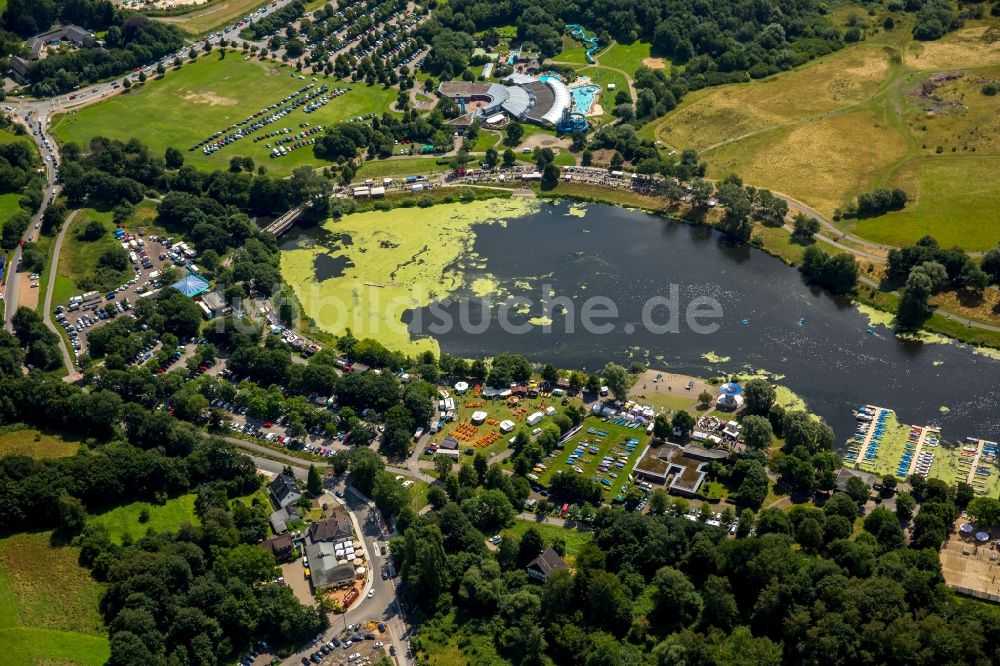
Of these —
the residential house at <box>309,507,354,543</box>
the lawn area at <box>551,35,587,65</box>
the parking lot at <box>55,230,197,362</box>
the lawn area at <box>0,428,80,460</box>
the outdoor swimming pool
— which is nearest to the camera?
the residential house at <box>309,507,354,543</box>

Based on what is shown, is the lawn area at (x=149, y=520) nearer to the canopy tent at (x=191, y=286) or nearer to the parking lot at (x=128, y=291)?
the parking lot at (x=128, y=291)

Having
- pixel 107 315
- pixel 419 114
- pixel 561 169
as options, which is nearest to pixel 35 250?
pixel 107 315

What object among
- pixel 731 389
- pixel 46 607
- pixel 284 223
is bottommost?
pixel 46 607

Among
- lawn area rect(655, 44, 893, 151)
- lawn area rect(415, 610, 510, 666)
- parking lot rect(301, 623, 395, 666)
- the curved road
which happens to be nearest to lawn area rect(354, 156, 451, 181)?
lawn area rect(655, 44, 893, 151)

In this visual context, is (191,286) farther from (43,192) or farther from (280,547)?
(280,547)

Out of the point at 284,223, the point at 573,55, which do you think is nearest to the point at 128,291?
the point at 284,223

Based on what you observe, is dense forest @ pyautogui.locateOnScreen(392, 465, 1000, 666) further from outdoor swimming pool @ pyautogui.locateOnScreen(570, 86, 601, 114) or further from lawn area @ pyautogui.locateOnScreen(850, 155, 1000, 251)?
outdoor swimming pool @ pyautogui.locateOnScreen(570, 86, 601, 114)
